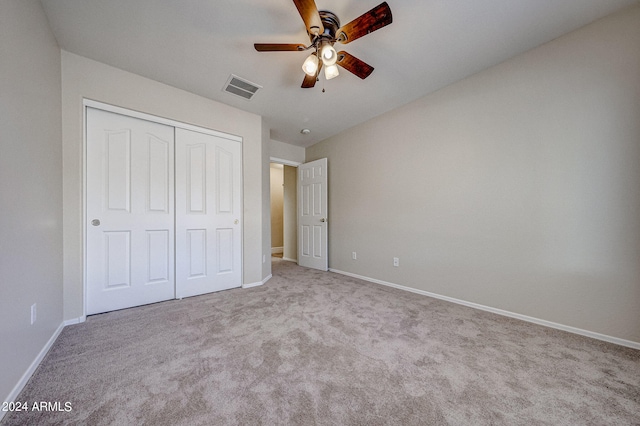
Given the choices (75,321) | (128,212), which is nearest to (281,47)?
(128,212)

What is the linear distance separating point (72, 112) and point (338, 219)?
11.3ft

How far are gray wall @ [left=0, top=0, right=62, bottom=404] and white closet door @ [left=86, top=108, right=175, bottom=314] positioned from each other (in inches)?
11.8

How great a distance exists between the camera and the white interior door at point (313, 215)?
4.21 m

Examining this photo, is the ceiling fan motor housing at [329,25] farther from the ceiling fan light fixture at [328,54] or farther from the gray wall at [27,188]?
the gray wall at [27,188]

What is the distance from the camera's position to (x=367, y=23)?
150 centimetres

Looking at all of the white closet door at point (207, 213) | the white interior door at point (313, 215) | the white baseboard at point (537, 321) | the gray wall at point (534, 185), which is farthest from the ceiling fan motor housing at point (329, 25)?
the white baseboard at point (537, 321)

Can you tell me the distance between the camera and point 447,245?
2.71 m

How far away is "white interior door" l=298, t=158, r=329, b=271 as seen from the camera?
421 centimetres

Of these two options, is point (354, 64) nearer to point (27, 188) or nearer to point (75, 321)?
point (27, 188)

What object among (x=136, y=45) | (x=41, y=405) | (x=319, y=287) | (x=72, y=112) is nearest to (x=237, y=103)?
(x=136, y=45)

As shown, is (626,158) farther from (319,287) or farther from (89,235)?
(89,235)

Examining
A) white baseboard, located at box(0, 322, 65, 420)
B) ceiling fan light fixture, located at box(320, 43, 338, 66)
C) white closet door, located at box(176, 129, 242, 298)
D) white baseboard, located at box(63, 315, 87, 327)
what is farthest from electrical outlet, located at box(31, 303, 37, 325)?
ceiling fan light fixture, located at box(320, 43, 338, 66)

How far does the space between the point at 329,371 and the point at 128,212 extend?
2.49 m

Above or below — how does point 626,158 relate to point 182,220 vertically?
above
